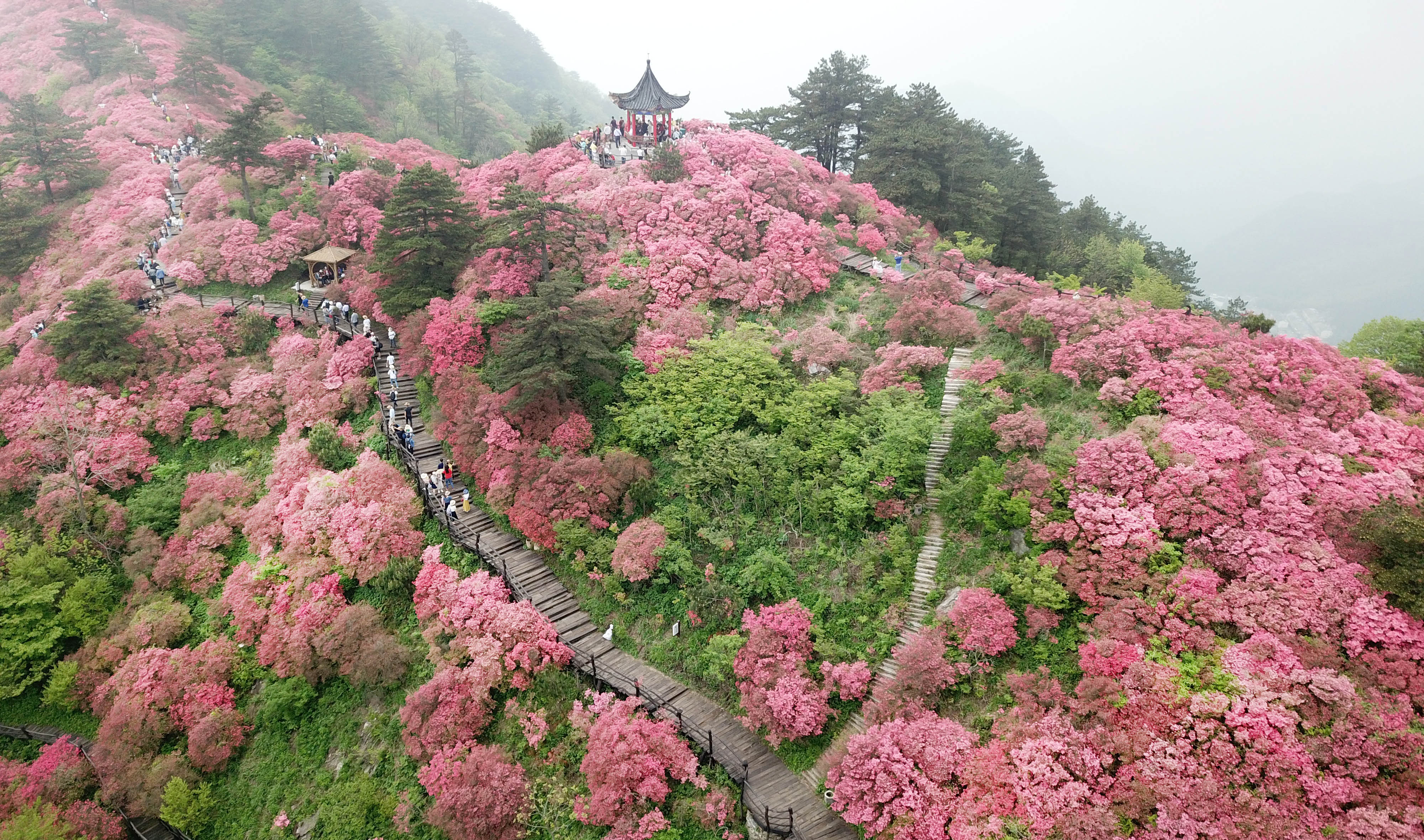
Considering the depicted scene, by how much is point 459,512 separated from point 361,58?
58539 millimetres

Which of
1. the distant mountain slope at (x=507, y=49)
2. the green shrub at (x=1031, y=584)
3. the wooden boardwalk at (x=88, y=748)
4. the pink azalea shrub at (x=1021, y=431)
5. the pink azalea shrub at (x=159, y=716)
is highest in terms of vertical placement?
the distant mountain slope at (x=507, y=49)

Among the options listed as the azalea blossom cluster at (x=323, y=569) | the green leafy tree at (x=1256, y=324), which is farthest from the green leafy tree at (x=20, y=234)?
the green leafy tree at (x=1256, y=324)

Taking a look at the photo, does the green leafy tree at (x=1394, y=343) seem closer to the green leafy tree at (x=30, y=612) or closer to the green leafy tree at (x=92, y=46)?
the green leafy tree at (x=30, y=612)

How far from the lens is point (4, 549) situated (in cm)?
2173

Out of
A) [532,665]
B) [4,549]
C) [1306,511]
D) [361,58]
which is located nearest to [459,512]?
[532,665]

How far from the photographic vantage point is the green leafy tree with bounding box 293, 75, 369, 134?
47250mm

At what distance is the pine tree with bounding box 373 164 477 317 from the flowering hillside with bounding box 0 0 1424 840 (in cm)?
24

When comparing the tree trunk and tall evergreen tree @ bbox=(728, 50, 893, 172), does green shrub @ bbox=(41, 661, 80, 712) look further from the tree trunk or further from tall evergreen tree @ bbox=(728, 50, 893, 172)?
tall evergreen tree @ bbox=(728, 50, 893, 172)

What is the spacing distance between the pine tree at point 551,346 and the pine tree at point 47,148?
3546 centimetres

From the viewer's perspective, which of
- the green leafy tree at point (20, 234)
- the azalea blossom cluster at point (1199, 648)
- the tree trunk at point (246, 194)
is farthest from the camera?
the green leafy tree at point (20, 234)

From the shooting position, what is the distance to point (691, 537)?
18.7 m

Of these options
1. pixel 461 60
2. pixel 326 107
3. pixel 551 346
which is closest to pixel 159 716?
pixel 551 346

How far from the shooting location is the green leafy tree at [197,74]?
145 feet

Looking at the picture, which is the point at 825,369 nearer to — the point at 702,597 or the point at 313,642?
the point at 702,597
